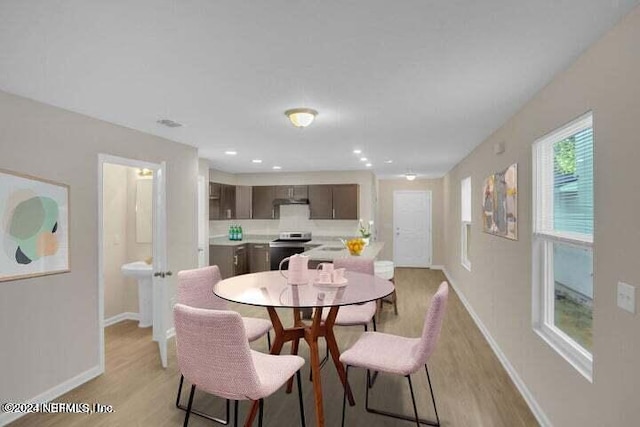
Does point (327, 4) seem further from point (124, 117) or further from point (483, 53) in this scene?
point (124, 117)

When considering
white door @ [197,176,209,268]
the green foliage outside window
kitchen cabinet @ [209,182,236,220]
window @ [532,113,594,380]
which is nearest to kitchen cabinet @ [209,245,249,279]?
white door @ [197,176,209,268]

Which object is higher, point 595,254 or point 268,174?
point 268,174

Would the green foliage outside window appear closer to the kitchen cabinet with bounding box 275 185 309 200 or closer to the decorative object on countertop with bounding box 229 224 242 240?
the kitchen cabinet with bounding box 275 185 309 200

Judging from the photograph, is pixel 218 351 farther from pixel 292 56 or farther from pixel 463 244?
pixel 463 244

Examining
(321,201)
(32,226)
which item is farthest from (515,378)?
(321,201)

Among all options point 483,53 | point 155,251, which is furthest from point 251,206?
point 483,53

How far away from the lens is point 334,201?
712 centimetres

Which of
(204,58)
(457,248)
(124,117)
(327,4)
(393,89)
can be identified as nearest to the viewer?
(327,4)

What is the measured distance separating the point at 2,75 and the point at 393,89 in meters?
2.46

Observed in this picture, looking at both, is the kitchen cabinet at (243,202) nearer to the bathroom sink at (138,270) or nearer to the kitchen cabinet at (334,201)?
the kitchen cabinet at (334,201)

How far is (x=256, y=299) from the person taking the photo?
2285 mm

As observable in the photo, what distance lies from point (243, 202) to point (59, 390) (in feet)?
16.4

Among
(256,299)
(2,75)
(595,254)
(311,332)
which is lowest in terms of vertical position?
(311,332)

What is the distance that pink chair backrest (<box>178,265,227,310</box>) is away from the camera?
114 inches
